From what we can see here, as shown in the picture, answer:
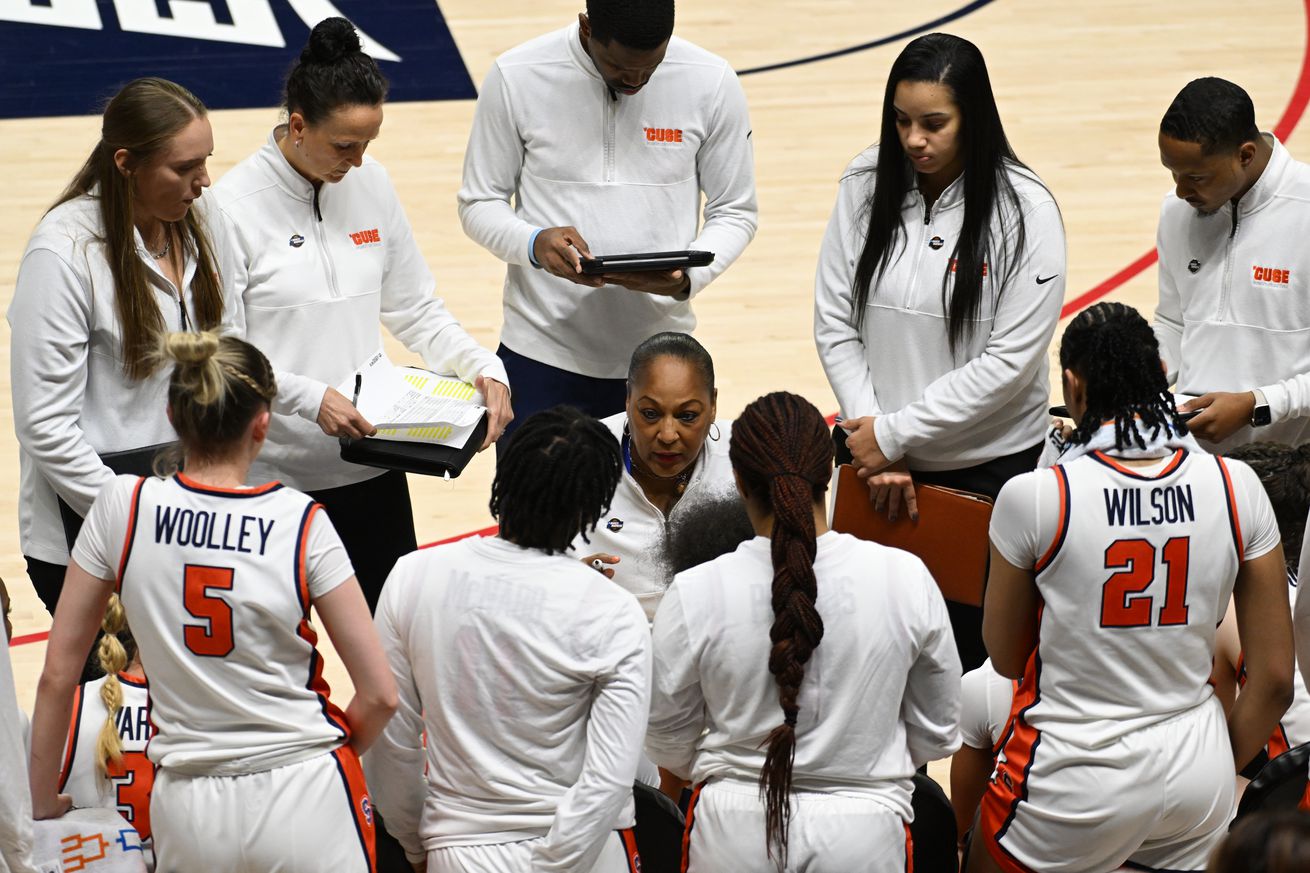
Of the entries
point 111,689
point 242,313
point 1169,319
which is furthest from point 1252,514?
point 242,313

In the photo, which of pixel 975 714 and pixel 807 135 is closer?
pixel 975 714

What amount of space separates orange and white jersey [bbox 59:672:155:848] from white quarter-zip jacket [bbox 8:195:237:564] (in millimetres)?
472

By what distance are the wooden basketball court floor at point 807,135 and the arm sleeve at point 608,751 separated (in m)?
2.13

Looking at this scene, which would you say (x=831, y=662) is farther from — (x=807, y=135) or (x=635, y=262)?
(x=807, y=135)

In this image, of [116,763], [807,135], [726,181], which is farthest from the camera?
[807,135]

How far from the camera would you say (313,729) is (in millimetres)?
2658

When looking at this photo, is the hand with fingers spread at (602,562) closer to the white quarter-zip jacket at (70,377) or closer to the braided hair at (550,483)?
the braided hair at (550,483)

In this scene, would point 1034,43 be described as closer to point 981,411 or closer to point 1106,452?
point 981,411

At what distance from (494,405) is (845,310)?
91 cm

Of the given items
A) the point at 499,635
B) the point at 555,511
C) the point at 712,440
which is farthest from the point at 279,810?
the point at 712,440

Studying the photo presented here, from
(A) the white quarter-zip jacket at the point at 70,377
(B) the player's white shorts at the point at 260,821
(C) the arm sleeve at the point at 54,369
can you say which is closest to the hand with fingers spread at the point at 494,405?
(A) the white quarter-zip jacket at the point at 70,377

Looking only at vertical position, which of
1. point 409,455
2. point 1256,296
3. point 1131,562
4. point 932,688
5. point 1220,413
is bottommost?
point 932,688

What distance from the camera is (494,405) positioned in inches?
151

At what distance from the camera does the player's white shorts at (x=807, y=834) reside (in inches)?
106
